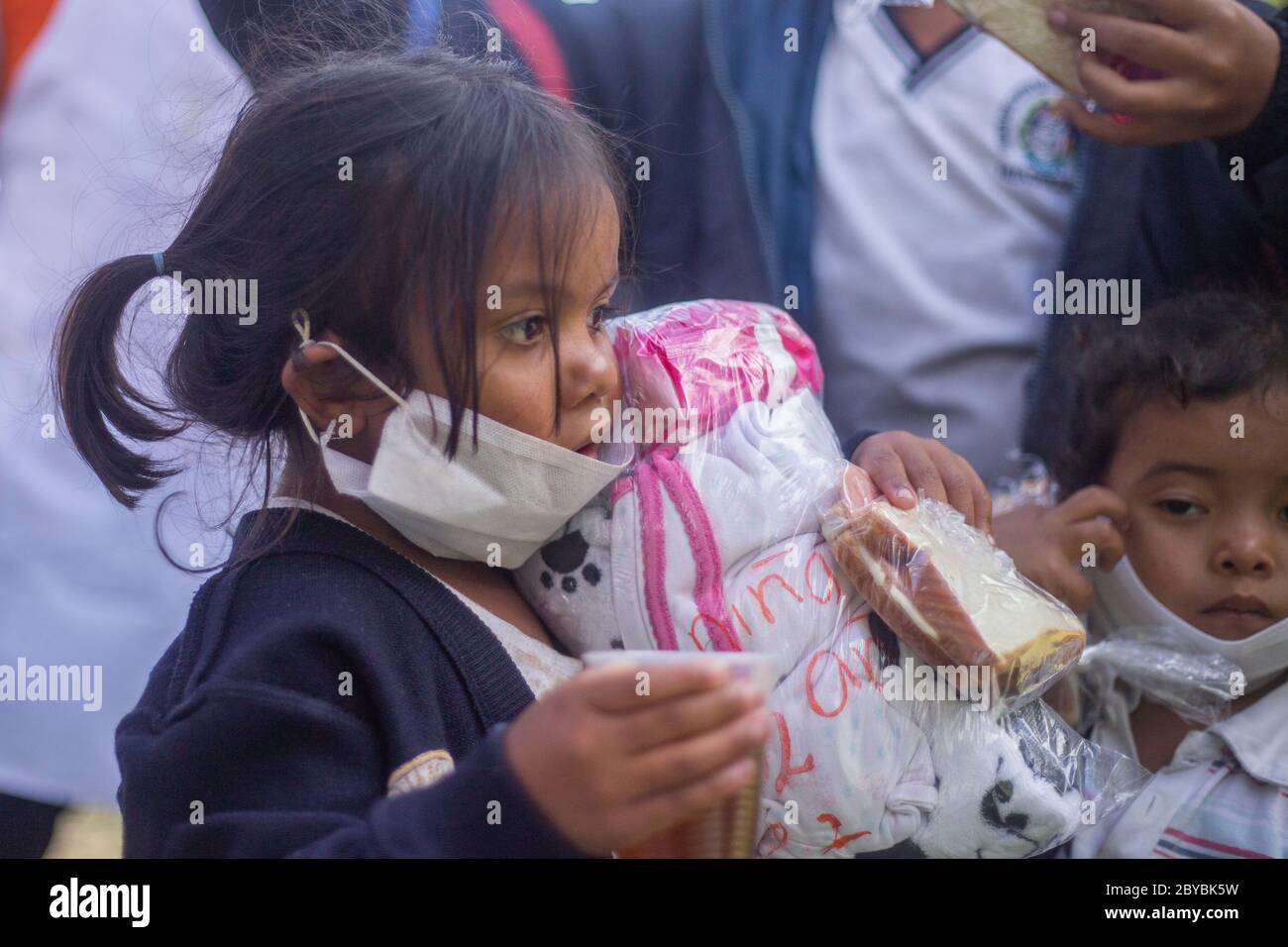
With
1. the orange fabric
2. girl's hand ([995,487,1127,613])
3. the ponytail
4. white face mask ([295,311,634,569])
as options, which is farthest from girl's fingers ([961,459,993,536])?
the orange fabric

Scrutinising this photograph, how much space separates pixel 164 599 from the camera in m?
1.86

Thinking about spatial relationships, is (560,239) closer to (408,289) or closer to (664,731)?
(408,289)

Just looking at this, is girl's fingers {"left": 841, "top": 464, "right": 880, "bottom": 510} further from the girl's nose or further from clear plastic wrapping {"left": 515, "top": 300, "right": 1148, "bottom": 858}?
the girl's nose

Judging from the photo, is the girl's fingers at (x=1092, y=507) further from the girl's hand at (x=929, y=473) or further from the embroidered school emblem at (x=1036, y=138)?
the embroidered school emblem at (x=1036, y=138)

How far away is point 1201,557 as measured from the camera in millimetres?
1511

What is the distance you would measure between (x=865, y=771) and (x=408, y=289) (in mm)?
641

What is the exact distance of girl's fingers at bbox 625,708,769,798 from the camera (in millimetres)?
935

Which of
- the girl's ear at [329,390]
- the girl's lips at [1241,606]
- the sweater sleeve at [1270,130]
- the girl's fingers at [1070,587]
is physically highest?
the sweater sleeve at [1270,130]

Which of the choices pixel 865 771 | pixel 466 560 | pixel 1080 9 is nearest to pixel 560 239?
pixel 466 560

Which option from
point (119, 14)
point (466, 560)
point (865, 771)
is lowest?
point (865, 771)

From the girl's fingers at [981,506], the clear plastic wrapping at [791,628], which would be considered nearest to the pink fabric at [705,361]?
the clear plastic wrapping at [791,628]

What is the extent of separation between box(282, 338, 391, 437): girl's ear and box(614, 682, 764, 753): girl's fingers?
1.52ft

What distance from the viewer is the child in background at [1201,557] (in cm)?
144
